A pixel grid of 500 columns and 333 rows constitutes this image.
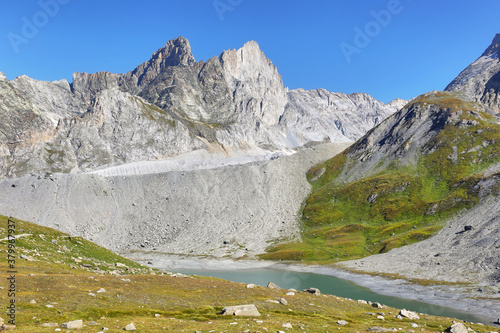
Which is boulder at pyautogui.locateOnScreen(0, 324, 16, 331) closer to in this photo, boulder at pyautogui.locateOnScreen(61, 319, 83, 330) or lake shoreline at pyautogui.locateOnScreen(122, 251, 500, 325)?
boulder at pyautogui.locateOnScreen(61, 319, 83, 330)

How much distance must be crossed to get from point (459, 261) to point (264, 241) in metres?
98.6

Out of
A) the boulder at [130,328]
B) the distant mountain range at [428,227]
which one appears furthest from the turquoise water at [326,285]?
the boulder at [130,328]

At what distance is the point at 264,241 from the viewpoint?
183000 millimetres

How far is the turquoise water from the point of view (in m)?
72.7

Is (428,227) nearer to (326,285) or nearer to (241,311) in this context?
(326,285)

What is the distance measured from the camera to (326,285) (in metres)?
105

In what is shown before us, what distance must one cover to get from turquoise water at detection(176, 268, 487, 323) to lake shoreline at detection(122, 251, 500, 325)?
8.81ft

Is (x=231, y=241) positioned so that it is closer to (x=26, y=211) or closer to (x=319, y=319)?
(x=26, y=211)

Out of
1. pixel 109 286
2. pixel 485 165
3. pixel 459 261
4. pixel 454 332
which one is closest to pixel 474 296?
pixel 459 261

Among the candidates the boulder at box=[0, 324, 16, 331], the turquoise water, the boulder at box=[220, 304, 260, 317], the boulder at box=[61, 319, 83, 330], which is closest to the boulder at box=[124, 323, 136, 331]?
the boulder at box=[61, 319, 83, 330]

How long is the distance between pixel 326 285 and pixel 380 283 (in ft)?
55.0

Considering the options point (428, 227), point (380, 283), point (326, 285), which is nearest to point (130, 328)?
point (326, 285)

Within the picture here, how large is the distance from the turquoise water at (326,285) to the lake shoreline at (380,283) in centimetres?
269

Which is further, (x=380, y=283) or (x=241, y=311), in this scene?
(x=380, y=283)
